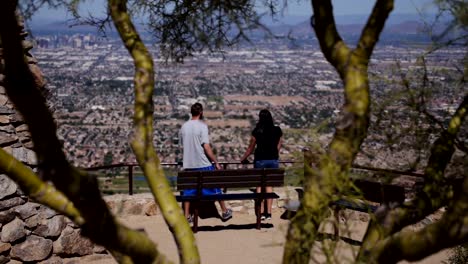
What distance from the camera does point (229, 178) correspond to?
689cm

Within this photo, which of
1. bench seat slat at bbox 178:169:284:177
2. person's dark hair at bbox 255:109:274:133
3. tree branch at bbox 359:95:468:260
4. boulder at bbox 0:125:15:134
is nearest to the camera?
tree branch at bbox 359:95:468:260

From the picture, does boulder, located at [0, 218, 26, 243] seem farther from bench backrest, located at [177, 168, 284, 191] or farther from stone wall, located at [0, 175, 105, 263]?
bench backrest, located at [177, 168, 284, 191]

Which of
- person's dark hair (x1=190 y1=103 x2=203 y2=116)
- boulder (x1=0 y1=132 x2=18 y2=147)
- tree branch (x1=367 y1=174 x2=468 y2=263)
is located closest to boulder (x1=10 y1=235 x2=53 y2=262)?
boulder (x1=0 y1=132 x2=18 y2=147)

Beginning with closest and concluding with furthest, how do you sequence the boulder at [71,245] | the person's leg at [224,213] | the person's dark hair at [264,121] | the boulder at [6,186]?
the boulder at [6,186]
the boulder at [71,245]
the person's dark hair at [264,121]
the person's leg at [224,213]

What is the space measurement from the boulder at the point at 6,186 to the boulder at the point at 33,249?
0.53 metres

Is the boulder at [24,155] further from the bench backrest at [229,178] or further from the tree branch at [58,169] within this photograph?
the tree branch at [58,169]

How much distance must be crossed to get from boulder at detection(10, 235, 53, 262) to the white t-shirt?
6.33 ft

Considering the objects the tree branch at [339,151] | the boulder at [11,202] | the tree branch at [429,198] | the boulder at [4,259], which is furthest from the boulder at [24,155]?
the tree branch at [429,198]

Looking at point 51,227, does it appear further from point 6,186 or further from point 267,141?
point 267,141

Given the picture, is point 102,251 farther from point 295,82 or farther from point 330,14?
point 295,82

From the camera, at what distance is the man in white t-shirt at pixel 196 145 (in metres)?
6.89

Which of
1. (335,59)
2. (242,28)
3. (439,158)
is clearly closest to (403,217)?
(439,158)

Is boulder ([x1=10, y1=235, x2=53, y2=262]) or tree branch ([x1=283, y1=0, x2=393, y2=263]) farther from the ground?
tree branch ([x1=283, y1=0, x2=393, y2=263])

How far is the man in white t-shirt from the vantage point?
689cm
